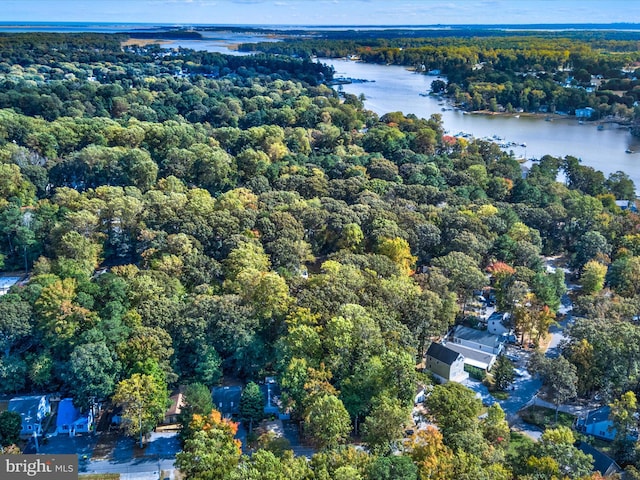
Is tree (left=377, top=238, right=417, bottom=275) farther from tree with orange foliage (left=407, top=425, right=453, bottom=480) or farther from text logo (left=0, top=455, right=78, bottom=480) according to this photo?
text logo (left=0, top=455, right=78, bottom=480)

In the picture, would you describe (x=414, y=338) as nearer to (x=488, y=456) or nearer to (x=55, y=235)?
(x=488, y=456)

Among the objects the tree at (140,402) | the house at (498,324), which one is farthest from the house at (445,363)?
the tree at (140,402)

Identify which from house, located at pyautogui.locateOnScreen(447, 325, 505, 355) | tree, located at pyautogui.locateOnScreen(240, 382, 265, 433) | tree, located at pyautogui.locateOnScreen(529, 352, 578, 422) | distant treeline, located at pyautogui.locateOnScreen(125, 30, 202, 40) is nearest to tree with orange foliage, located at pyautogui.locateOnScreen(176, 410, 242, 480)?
tree, located at pyautogui.locateOnScreen(240, 382, 265, 433)

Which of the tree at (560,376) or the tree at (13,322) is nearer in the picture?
the tree at (560,376)

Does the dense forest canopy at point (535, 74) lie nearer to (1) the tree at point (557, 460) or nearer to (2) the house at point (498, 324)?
(2) the house at point (498, 324)

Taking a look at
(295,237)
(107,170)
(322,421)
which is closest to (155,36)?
(107,170)
